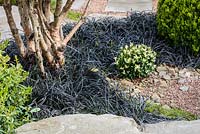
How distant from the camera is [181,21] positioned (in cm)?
483

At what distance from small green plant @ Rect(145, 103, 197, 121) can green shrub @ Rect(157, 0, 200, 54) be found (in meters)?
1.01

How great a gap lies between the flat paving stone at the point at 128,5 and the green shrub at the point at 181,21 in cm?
167

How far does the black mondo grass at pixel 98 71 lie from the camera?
373 cm

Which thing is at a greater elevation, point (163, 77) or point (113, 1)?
point (113, 1)

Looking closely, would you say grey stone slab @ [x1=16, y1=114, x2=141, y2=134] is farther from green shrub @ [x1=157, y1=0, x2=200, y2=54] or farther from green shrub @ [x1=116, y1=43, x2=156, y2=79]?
green shrub @ [x1=157, y1=0, x2=200, y2=54]

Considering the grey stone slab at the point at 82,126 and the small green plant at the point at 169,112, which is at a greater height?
the grey stone slab at the point at 82,126

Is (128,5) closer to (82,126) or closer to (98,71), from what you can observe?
(98,71)

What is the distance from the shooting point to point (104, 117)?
2.88 m

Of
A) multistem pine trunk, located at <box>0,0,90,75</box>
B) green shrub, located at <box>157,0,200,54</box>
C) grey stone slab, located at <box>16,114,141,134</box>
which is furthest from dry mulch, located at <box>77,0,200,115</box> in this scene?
grey stone slab, located at <box>16,114,141,134</box>

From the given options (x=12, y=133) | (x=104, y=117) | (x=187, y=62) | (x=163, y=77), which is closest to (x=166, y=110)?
(x=163, y=77)

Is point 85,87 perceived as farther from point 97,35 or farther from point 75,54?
point 97,35

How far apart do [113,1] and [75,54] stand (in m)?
2.72

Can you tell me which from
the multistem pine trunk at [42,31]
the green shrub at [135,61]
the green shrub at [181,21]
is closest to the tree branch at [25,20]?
the multistem pine trunk at [42,31]

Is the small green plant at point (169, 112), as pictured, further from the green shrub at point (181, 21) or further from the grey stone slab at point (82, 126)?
the grey stone slab at point (82, 126)
